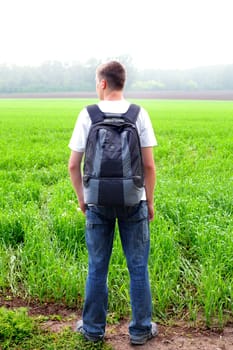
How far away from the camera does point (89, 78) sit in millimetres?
121562

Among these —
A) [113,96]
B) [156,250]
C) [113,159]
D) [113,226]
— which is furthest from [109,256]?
[156,250]

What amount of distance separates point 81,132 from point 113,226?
0.72 m

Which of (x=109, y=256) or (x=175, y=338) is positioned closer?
(x=109, y=256)

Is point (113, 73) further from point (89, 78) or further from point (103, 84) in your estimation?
point (89, 78)

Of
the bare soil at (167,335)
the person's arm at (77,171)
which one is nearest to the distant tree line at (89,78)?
the bare soil at (167,335)

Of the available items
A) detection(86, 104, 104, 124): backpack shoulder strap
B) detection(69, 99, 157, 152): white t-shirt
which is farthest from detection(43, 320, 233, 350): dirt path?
detection(86, 104, 104, 124): backpack shoulder strap

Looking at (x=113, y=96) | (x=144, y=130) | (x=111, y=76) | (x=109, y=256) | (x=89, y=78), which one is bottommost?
(x=109, y=256)

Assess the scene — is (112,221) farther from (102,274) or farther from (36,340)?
(36,340)

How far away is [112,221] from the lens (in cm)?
327

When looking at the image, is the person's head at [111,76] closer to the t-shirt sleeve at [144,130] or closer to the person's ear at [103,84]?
the person's ear at [103,84]

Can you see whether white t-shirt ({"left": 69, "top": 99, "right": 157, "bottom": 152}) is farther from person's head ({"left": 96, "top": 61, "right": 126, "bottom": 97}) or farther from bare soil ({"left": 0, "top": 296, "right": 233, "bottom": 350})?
bare soil ({"left": 0, "top": 296, "right": 233, "bottom": 350})

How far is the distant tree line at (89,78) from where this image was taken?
120 m

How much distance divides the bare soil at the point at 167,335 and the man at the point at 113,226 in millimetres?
99

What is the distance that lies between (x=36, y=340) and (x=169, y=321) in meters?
1.08
